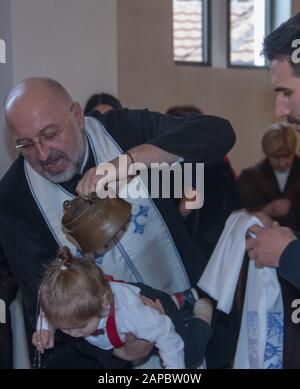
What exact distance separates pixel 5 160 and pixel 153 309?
1.20 metres

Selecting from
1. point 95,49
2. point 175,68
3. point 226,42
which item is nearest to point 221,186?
point 95,49

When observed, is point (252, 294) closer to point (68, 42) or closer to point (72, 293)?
point (72, 293)

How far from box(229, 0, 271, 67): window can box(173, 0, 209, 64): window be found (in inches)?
9.3

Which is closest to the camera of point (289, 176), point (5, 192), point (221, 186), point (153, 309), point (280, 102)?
point (280, 102)

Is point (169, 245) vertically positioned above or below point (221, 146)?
below

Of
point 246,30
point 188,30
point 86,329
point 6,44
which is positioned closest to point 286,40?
point 86,329

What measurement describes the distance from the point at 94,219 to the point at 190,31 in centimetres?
419

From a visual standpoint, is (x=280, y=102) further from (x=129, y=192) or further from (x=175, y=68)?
(x=175, y=68)

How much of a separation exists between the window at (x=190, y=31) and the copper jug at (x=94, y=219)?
391 centimetres

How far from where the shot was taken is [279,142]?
4.07m

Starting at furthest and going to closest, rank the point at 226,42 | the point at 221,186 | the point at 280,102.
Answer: the point at 226,42
the point at 221,186
the point at 280,102

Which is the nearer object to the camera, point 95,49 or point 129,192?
point 129,192

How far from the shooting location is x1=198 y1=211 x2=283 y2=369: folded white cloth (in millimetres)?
2229

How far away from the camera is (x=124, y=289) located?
2043 millimetres
